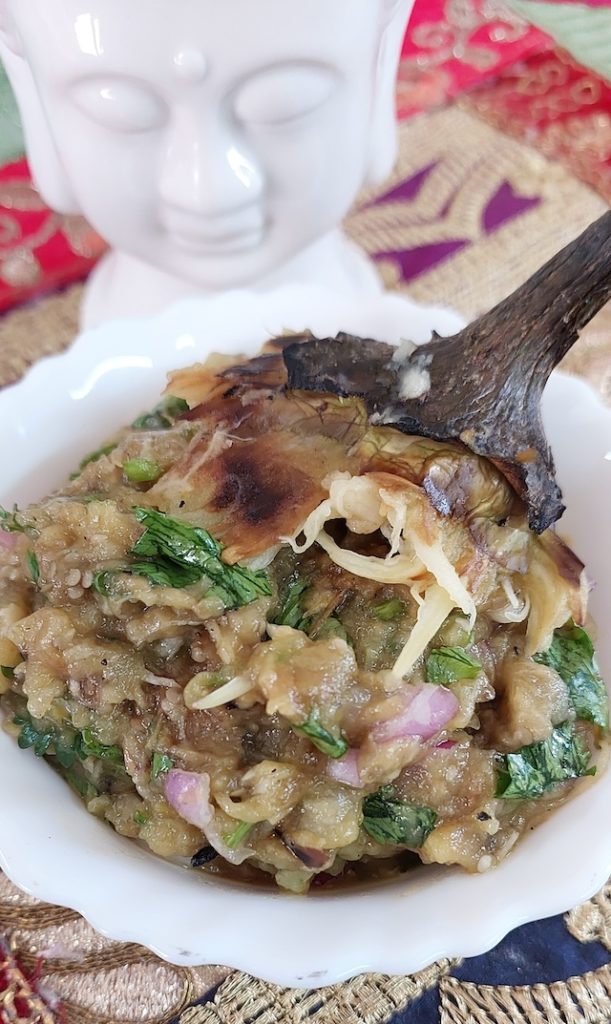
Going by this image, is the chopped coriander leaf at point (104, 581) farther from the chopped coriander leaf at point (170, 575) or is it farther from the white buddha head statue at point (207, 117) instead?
the white buddha head statue at point (207, 117)

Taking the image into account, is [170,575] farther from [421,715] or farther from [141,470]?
[421,715]

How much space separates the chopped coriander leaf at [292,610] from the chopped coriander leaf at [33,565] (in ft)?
1.12

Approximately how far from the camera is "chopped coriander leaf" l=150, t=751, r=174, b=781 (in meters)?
1.17

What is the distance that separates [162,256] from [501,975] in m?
1.43

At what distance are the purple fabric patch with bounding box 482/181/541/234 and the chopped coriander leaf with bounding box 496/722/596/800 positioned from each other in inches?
62.3

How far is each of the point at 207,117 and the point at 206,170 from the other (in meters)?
0.09

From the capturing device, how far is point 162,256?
183 centimetres

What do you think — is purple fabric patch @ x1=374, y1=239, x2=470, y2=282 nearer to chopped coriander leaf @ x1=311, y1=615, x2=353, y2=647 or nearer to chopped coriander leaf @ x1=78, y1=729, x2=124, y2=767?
chopped coriander leaf @ x1=311, y1=615, x2=353, y2=647

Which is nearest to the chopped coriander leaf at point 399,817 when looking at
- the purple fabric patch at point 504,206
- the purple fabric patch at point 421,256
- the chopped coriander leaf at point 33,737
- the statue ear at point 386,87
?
the chopped coriander leaf at point 33,737

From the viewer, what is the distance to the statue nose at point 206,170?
153cm

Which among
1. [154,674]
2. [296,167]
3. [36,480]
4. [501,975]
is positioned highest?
[296,167]

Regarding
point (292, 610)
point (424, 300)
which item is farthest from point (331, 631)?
point (424, 300)

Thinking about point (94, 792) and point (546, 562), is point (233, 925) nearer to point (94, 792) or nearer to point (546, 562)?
point (94, 792)

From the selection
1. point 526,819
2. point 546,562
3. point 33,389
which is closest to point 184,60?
point 33,389
